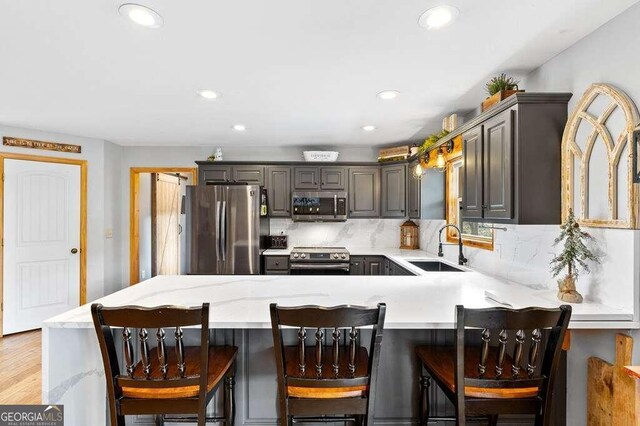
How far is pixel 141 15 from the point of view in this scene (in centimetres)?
155

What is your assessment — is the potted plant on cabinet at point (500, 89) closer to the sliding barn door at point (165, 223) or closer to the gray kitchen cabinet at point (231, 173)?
the gray kitchen cabinet at point (231, 173)

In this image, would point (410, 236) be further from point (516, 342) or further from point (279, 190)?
point (516, 342)

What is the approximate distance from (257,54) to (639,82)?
1978mm

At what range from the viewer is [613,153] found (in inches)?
61.4

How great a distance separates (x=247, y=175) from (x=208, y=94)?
1778mm

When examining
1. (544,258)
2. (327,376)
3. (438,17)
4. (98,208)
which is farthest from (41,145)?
(544,258)

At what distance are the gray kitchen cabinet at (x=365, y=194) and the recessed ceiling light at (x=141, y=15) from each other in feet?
10.2

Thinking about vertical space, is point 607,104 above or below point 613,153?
above

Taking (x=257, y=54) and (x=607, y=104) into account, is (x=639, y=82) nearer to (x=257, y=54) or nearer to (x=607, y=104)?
(x=607, y=104)

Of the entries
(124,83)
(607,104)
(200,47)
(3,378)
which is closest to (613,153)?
(607,104)

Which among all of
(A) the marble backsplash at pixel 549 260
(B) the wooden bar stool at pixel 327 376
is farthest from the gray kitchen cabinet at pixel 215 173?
(B) the wooden bar stool at pixel 327 376

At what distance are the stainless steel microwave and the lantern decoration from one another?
0.94 m

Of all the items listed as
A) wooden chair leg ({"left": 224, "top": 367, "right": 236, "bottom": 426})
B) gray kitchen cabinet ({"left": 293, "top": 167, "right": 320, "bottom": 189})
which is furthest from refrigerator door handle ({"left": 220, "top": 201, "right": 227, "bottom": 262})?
wooden chair leg ({"left": 224, "top": 367, "right": 236, "bottom": 426})

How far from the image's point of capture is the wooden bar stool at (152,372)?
1.23 meters
